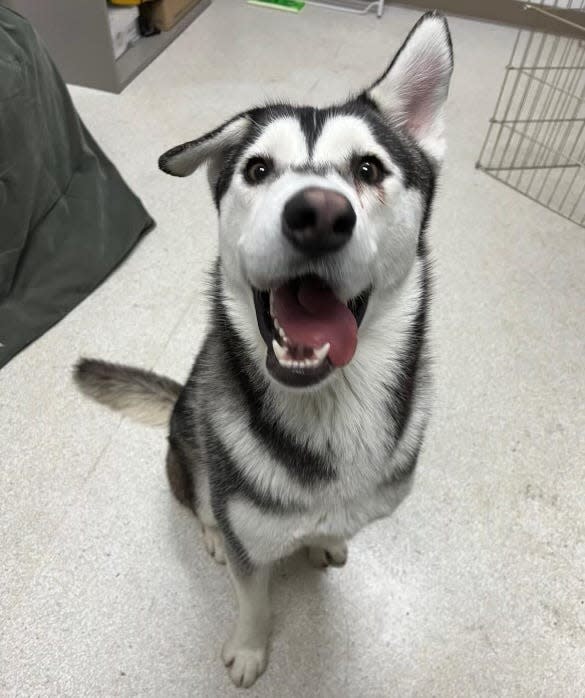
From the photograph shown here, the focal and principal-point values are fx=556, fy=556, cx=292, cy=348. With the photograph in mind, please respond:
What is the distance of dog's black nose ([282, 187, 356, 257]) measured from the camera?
59 centimetres

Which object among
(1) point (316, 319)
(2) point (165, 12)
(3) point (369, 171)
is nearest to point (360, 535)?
(1) point (316, 319)

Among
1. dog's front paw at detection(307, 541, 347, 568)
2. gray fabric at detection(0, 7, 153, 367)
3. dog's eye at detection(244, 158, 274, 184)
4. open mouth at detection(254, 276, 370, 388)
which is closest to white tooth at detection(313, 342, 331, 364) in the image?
open mouth at detection(254, 276, 370, 388)

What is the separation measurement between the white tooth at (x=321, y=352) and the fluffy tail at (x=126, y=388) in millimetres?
670

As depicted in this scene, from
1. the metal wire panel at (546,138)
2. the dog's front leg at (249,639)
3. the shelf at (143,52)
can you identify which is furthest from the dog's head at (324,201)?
the shelf at (143,52)

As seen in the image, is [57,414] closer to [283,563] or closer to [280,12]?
[283,563]

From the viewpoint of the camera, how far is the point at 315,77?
270 cm

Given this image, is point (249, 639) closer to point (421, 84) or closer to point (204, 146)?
point (204, 146)

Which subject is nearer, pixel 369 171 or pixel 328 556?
pixel 369 171

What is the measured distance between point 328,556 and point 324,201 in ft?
2.88

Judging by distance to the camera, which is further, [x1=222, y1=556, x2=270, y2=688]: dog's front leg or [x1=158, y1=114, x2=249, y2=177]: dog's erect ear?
[x1=222, y1=556, x2=270, y2=688]: dog's front leg

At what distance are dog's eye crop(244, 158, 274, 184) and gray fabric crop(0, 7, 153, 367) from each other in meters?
1.00

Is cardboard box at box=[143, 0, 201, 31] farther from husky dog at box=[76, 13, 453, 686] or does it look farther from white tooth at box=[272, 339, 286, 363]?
white tooth at box=[272, 339, 286, 363]

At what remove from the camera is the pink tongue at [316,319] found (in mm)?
709

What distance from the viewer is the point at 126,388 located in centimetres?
130
